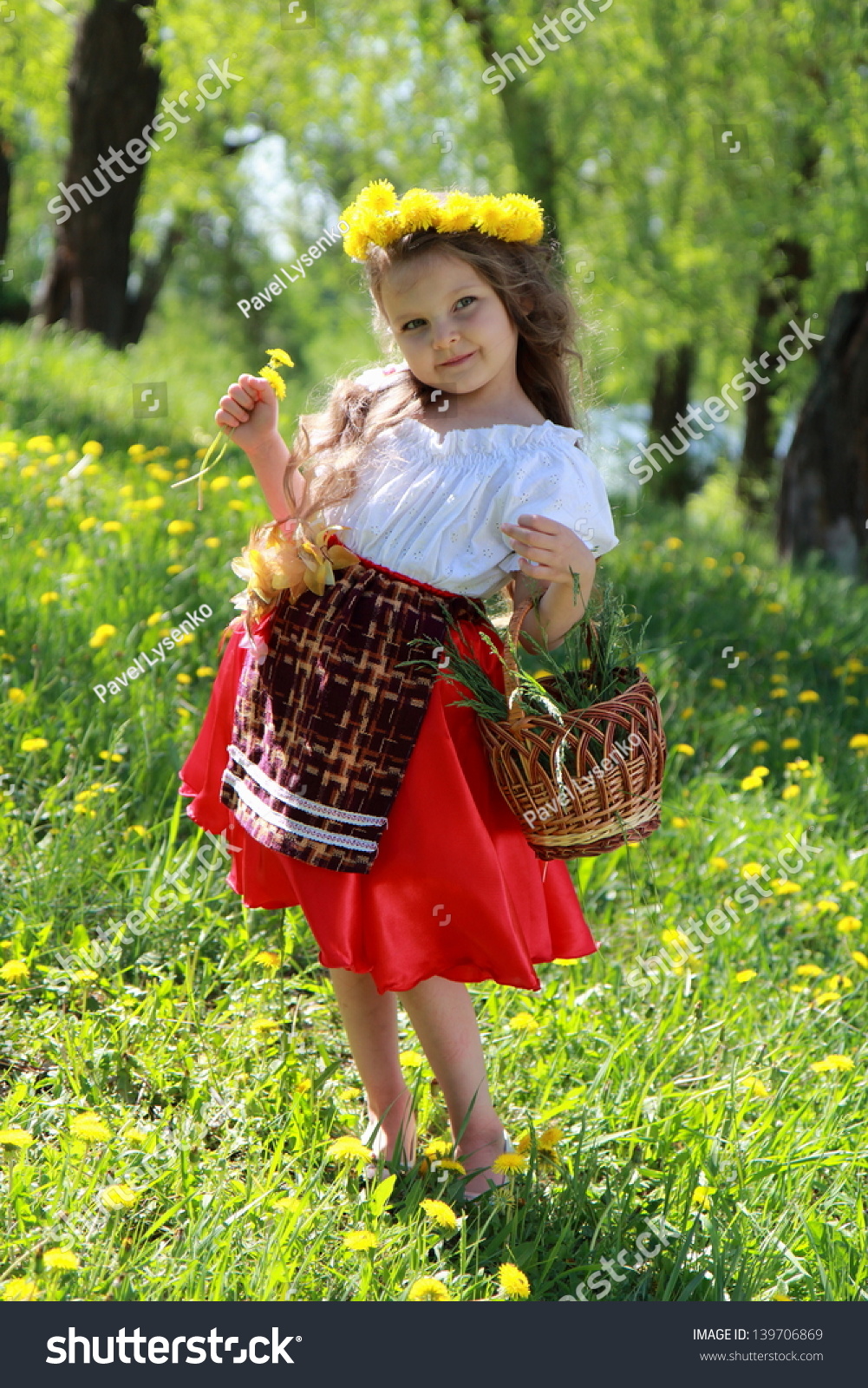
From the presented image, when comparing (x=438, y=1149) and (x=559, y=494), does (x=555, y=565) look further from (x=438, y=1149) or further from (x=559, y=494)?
(x=438, y=1149)

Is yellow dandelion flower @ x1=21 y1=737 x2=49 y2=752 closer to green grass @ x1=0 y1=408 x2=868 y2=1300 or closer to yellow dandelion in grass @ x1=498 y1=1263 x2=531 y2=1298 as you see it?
green grass @ x1=0 y1=408 x2=868 y2=1300

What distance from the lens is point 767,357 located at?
35.3ft

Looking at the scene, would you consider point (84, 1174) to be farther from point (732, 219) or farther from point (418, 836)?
point (732, 219)

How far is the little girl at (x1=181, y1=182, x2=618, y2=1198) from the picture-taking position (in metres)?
1.90

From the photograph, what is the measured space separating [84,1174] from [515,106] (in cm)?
918

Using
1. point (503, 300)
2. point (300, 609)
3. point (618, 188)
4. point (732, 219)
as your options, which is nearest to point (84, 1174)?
point (300, 609)

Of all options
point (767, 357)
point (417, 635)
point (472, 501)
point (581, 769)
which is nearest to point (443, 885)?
point (581, 769)

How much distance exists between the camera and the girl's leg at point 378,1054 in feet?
6.86

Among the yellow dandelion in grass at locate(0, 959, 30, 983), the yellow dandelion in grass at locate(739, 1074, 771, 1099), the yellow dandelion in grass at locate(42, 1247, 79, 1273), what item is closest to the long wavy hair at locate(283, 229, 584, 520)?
the yellow dandelion in grass at locate(0, 959, 30, 983)

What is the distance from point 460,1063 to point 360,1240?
0.38 metres

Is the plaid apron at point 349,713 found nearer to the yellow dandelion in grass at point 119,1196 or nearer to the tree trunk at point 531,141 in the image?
the yellow dandelion in grass at point 119,1196

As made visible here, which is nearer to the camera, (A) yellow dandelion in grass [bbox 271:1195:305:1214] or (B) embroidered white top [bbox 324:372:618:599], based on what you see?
(A) yellow dandelion in grass [bbox 271:1195:305:1214]

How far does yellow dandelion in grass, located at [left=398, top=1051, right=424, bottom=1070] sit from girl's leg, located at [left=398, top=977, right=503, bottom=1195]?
0.63 feet

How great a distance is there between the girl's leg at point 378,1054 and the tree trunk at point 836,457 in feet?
18.3
